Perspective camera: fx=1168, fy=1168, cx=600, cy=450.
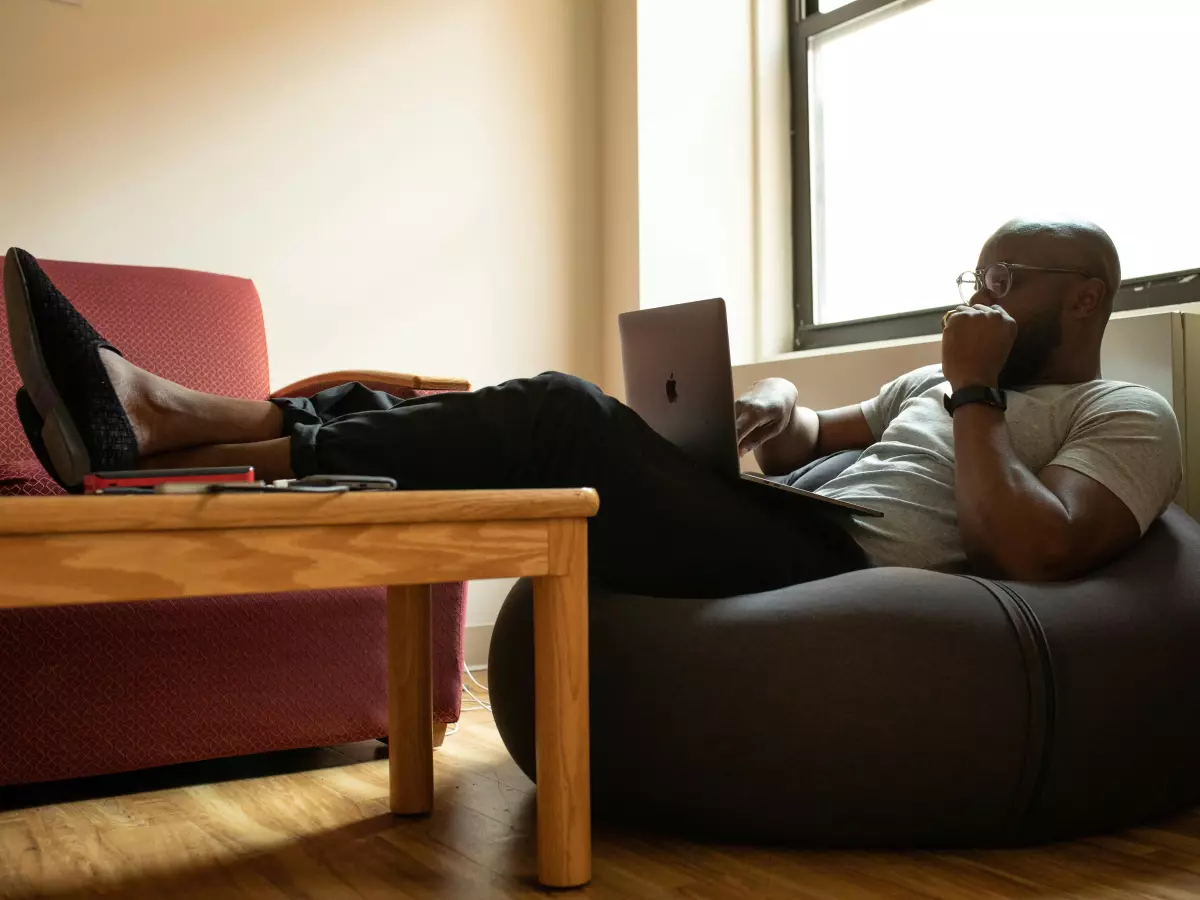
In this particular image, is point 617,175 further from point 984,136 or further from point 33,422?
point 33,422

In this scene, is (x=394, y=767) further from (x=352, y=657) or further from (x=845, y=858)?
(x=845, y=858)

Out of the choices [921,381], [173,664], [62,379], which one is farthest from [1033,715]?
[173,664]

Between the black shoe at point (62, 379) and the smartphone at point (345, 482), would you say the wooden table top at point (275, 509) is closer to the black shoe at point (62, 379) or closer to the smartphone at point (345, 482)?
the smartphone at point (345, 482)

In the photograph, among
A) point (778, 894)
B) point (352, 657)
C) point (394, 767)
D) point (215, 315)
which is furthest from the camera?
point (215, 315)

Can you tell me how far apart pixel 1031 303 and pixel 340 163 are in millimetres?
1896

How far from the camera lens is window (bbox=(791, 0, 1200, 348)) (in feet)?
8.57

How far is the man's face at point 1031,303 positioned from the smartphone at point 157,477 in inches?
50.5

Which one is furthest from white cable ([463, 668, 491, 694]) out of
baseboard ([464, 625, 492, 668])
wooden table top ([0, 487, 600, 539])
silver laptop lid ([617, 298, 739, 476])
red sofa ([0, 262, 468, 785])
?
wooden table top ([0, 487, 600, 539])

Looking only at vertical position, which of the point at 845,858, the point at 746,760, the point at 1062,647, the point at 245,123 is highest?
the point at 245,123

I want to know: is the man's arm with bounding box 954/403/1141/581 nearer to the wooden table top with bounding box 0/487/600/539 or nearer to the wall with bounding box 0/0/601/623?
the wooden table top with bounding box 0/487/600/539

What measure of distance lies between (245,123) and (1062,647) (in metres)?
2.35

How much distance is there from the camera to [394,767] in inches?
69.7

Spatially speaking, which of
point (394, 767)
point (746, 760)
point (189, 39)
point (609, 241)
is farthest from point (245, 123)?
point (746, 760)

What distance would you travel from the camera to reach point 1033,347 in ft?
6.35
